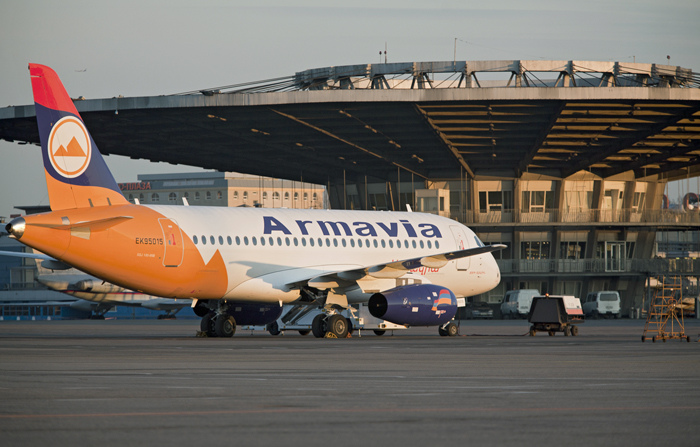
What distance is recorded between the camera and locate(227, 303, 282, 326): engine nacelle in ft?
98.5

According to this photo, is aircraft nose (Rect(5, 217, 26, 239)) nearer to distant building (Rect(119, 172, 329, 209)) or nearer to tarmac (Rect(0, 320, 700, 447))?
tarmac (Rect(0, 320, 700, 447))

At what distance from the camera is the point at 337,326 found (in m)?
28.1

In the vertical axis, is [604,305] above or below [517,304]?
below

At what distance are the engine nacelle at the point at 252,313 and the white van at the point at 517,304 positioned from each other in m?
34.5

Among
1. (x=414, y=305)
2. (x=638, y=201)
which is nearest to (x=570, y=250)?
(x=638, y=201)

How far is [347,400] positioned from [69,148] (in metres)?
16.5

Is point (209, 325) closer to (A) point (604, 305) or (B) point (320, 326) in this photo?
(B) point (320, 326)

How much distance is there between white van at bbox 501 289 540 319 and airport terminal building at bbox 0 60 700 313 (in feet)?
15.5

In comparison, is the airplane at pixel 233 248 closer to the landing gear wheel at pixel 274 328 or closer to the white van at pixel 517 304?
the landing gear wheel at pixel 274 328

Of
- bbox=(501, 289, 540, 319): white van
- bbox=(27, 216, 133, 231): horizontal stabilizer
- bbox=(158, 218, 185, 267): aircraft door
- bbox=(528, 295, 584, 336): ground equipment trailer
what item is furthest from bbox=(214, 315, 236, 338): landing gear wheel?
bbox=(501, 289, 540, 319): white van

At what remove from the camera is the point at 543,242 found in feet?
232

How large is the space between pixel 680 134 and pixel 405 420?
52.2m

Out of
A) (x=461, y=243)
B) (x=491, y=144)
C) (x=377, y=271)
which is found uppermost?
(x=491, y=144)

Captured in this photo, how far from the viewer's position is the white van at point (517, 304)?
62.6 meters
